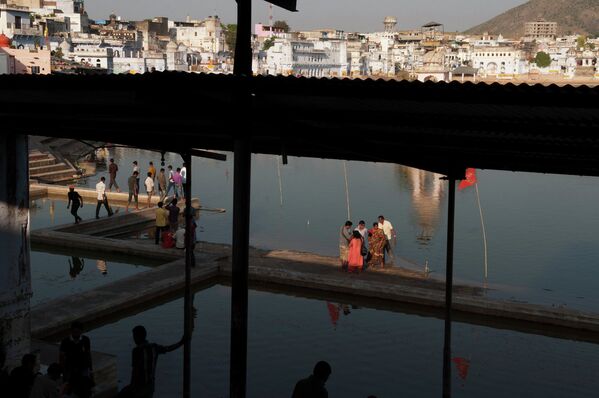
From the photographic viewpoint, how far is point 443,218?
76.4 feet

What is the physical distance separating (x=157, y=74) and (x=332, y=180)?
30.1m

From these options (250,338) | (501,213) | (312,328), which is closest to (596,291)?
(312,328)

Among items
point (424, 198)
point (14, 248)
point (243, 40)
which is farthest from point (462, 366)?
point (424, 198)

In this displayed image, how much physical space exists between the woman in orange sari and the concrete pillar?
7154mm

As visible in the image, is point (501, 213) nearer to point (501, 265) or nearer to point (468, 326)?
point (501, 265)

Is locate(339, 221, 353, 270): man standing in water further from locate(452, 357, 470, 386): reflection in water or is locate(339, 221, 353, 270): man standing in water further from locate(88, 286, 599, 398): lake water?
locate(452, 357, 470, 386): reflection in water

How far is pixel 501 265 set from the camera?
56.7 ft

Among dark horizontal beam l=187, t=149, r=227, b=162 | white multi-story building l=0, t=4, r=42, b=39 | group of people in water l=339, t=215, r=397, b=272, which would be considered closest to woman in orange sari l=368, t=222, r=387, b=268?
group of people in water l=339, t=215, r=397, b=272

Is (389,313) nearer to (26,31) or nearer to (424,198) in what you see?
(424,198)

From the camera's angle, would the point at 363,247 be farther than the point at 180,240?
No

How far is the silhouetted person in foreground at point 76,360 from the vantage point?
737 cm

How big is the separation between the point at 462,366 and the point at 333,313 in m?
2.73

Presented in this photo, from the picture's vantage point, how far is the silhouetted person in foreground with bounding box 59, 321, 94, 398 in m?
7.37

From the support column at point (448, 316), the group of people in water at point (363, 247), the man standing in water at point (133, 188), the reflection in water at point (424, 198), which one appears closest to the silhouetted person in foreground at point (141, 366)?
the support column at point (448, 316)
